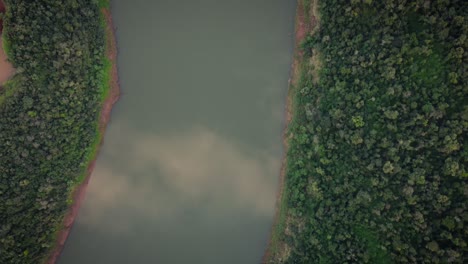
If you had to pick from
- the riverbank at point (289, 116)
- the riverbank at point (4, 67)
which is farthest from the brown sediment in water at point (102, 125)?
the riverbank at point (289, 116)

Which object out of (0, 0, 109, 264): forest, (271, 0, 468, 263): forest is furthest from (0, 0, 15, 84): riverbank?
(271, 0, 468, 263): forest

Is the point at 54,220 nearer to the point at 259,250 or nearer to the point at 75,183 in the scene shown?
the point at 75,183

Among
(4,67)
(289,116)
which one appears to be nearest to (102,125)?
(4,67)

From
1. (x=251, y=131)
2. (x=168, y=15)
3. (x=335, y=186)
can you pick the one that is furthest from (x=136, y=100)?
(x=335, y=186)

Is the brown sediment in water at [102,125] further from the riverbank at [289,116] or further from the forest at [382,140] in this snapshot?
the forest at [382,140]

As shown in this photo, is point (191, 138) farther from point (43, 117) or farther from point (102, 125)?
point (43, 117)

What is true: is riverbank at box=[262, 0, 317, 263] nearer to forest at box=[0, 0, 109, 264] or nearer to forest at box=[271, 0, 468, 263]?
forest at box=[271, 0, 468, 263]
